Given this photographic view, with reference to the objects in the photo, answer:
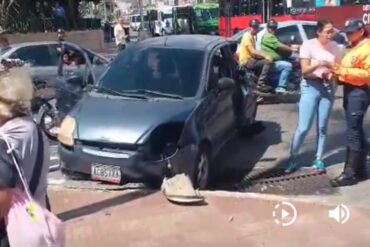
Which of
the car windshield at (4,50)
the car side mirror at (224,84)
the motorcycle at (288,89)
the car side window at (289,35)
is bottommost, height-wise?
the motorcycle at (288,89)

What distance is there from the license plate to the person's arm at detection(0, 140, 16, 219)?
4024mm

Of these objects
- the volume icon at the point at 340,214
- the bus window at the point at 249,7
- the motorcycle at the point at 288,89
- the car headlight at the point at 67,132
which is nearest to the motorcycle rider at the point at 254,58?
the motorcycle at the point at 288,89

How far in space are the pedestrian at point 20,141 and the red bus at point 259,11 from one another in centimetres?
2391

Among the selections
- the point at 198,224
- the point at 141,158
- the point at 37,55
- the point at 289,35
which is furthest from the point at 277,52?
the point at 198,224

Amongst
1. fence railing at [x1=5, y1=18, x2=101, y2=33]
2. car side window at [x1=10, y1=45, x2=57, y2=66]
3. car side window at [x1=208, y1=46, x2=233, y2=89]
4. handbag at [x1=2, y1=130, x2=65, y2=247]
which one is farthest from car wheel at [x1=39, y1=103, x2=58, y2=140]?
fence railing at [x1=5, y1=18, x2=101, y2=33]

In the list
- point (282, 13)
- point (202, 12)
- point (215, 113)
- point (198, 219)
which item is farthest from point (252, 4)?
point (198, 219)

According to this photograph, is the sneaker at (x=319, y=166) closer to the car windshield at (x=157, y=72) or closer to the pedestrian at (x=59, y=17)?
the car windshield at (x=157, y=72)

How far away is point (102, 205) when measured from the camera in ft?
22.9

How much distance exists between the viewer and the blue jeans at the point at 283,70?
1433 centimetres

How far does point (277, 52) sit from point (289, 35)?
3156 mm

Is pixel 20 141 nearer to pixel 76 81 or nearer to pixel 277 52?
pixel 76 81

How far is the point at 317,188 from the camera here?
7758 millimetres

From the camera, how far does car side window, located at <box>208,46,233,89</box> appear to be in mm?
8562

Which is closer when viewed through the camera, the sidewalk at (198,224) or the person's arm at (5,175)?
the person's arm at (5,175)
